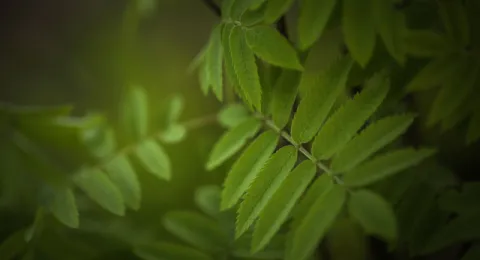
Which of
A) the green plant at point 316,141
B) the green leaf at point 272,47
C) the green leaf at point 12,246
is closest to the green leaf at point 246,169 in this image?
the green plant at point 316,141

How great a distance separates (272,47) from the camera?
0.62 meters

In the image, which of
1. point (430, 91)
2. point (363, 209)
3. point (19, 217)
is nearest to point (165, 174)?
point (19, 217)

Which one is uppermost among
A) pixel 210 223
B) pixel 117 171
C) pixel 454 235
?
pixel 117 171

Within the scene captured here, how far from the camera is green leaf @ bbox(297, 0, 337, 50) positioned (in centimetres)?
59

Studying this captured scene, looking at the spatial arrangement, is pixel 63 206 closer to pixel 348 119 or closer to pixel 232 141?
pixel 232 141

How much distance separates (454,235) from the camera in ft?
2.11

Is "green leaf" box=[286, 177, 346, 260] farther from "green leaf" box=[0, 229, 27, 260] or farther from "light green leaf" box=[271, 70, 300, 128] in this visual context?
"green leaf" box=[0, 229, 27, 260]

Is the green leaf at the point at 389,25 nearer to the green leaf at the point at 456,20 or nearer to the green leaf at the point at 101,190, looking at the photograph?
the green leaf at the point at 456,20

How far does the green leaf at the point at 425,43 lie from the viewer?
679 mm

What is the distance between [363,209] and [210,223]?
318 millimetres

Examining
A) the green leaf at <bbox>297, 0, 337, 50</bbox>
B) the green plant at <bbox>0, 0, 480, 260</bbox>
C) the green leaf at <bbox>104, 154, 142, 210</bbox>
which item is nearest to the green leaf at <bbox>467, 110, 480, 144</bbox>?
the green plant at <bbox>0, 0, 480, 260</bbox>

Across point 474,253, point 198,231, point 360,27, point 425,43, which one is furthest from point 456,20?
point 198,231

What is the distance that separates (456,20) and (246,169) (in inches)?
12.8

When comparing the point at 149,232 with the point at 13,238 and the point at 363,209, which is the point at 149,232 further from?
the point at 363,209
